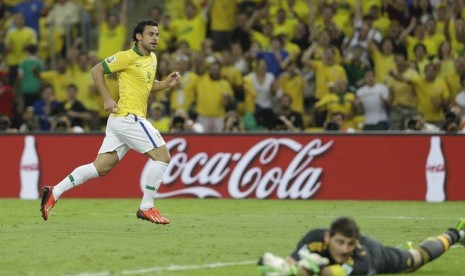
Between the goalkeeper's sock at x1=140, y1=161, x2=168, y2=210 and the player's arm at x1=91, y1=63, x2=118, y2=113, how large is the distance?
34.8 inches

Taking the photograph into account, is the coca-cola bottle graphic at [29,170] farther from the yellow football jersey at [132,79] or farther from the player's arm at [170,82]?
the yellow football jersey at [132,79]

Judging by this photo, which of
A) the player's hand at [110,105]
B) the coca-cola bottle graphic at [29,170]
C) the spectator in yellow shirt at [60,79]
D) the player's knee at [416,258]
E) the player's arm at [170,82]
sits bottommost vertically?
the coca-cola bottle graphic at [29,170]

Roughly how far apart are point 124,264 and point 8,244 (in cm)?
231

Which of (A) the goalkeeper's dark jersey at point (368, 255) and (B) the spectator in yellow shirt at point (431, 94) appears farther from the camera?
(B) the spectator in yellow shirt at point (431, 94)

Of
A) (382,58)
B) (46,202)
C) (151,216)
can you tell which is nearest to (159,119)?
(382,58)

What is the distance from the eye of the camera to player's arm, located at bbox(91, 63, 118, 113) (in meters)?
14.9

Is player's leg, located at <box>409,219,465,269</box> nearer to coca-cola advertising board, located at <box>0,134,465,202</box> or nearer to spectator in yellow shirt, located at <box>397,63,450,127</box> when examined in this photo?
coca-cola advertising board, located at <box>0,134,465,202</box>

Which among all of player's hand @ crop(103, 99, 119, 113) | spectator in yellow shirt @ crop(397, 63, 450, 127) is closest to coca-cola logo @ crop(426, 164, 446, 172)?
spectator in yellow shirt @ crop(397, 63, 450, 127)

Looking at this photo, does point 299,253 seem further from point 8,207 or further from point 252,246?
point 8,207

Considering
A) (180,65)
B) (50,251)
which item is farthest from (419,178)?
(50,251)

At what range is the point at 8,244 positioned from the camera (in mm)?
12789

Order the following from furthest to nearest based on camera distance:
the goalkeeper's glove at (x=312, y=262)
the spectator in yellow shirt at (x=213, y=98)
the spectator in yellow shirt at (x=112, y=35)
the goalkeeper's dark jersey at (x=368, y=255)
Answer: the spectator in yellow shirt at (x=112, y=35)
the spectator in yellow shirt at (x=213, y=98)
the goalkeeper's dark jersey at (x=368, y=255)
the goalkeeper's glove at (x=312, y=262)

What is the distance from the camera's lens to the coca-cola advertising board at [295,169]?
818 inches

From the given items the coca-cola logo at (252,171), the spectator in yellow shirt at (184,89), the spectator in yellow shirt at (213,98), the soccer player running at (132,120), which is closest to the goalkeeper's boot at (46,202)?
the soccer player running at (132,120)
